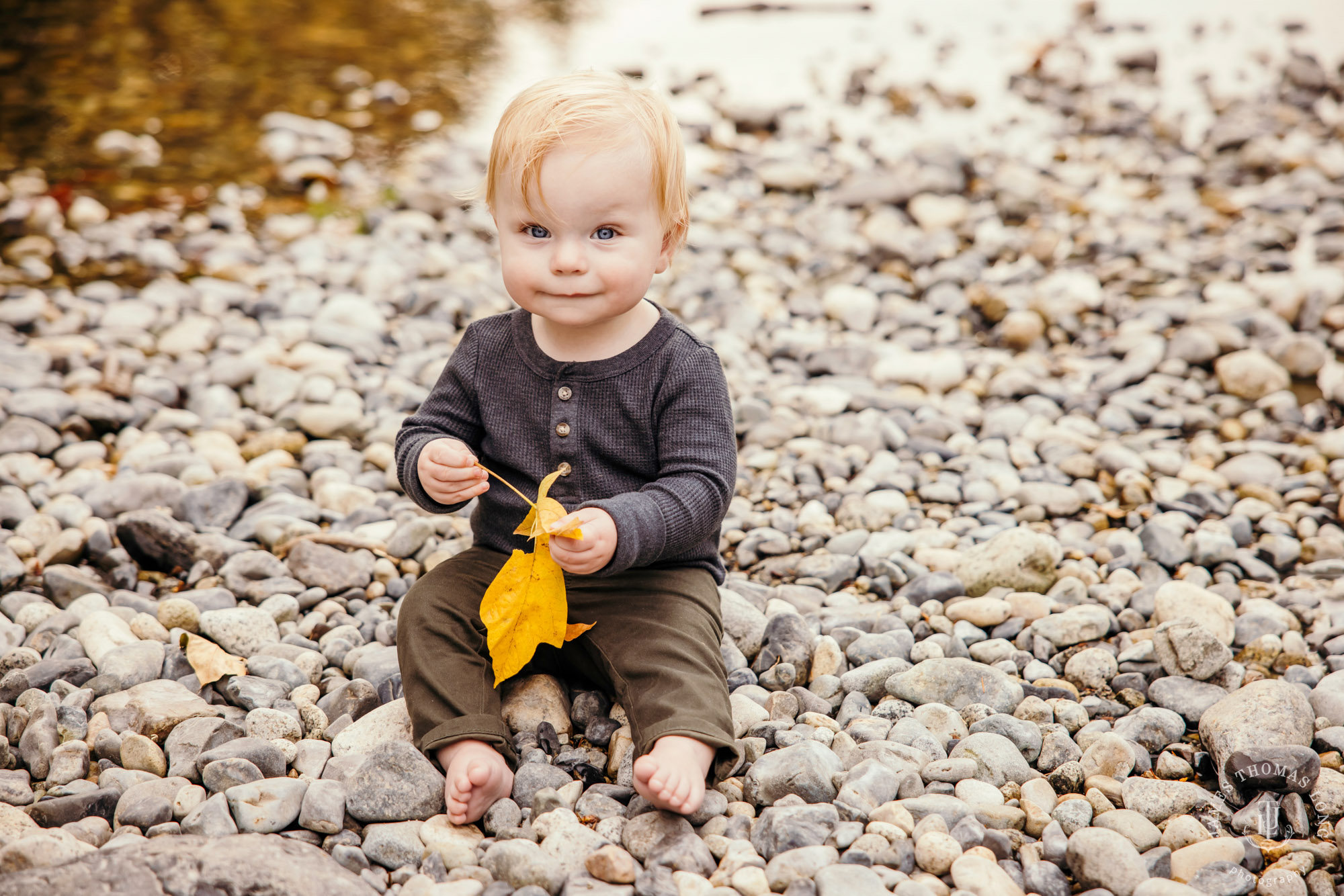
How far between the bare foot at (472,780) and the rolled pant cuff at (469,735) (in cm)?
2

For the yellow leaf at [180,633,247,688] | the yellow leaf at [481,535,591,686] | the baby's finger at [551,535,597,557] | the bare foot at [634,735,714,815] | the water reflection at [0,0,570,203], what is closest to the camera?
the bare foot at [634,735,714,815]

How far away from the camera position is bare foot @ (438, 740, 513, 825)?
1.83 metres

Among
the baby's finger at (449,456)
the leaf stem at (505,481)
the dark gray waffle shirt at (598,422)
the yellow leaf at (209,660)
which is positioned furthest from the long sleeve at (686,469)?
the yellow leaf at (209,660)

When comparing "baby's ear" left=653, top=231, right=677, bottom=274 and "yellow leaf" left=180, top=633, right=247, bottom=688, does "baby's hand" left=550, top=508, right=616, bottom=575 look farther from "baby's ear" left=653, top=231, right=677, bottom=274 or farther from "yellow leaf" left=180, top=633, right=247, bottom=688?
"yellow leaf" left=180, top=633, right=247, bottom=688

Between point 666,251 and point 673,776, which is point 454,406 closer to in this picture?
point 666,251

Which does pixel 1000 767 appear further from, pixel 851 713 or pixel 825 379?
pixel 825 379

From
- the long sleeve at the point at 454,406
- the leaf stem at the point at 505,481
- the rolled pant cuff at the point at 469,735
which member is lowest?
the rolled pant cuff at the point at 469,735

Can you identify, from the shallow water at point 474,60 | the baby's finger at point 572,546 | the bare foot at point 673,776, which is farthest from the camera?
the shallow water at point 474,60

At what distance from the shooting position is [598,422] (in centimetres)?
216

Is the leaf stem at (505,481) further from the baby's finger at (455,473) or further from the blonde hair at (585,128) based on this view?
the blonde hair at (585,128)

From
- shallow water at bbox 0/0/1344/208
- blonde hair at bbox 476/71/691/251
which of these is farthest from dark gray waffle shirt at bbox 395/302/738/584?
shallow water at bbox 0/0/1344/208

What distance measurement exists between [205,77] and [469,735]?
17.5 feet

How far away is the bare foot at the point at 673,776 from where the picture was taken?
1787mm

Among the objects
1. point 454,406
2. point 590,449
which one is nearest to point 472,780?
point 590,449
